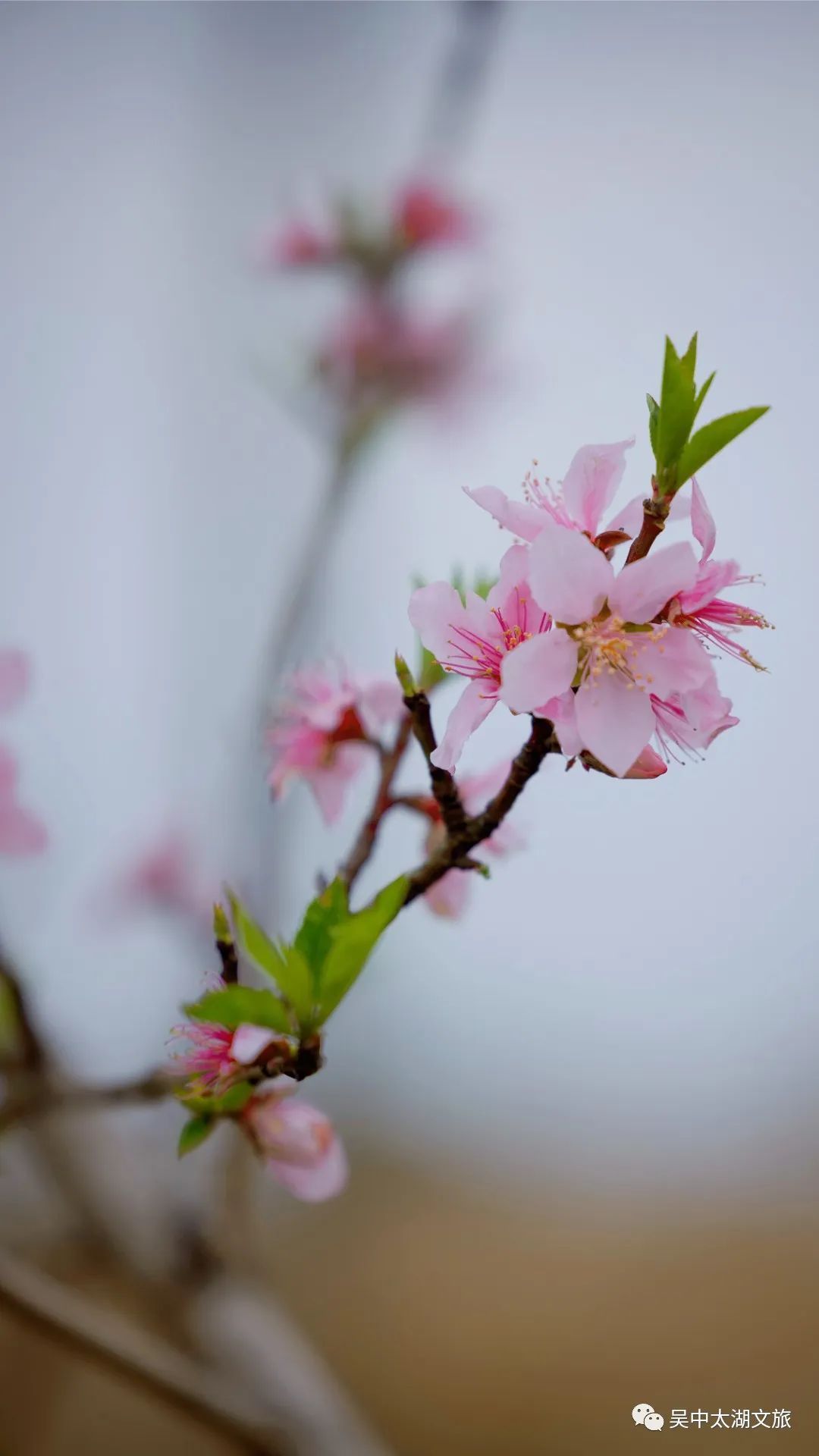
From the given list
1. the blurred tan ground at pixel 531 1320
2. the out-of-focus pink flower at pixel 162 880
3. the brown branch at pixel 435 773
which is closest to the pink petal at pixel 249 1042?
the brown branch at pixel 435 773

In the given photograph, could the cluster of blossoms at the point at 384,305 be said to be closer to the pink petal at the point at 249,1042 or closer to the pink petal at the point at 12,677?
the pink petal at the point at 12,677

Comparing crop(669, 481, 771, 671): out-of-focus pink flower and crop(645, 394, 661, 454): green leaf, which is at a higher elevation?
crop(645, 394, 661, 454): green leaf

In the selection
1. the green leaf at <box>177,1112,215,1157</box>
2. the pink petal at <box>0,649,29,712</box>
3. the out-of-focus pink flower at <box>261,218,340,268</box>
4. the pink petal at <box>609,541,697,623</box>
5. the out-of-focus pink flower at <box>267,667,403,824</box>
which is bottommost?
the green leaf at <box>177,1112,215,1157</box>

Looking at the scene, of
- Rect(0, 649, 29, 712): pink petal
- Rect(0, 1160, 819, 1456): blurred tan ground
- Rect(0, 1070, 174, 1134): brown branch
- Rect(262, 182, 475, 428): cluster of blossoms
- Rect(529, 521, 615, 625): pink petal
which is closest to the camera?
Rect(529, 521, 615, 625): pink petal

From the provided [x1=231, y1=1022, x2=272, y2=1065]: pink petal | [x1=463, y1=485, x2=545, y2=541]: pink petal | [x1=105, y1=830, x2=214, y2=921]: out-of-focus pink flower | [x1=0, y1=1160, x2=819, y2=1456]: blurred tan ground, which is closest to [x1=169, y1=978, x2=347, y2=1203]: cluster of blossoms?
[x1=231, y1=1022, x2=272, y2=1065]: pink petal

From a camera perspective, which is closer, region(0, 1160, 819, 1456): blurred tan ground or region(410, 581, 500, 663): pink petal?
region(410, 581, 500, 663): pink petal

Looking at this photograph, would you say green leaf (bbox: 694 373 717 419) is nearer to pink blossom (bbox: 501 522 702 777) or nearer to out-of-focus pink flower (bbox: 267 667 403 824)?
pink blossom (bbox: 501 522 702 777)

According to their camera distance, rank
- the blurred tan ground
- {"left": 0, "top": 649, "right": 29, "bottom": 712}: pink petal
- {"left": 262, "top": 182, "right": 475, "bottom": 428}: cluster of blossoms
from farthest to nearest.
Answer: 1. the blurred tan ground
2. {"left": 262, "top": 182, "right": 475, "bottom": 428}: cluster of blossoms
3. {"left": 0, "top": 649, "right": 29, "bottom": 712}: pink petal
